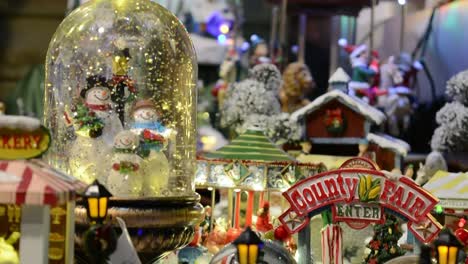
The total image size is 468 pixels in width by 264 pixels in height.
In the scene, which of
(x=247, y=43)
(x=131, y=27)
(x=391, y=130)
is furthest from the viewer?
(x=247, y=43)

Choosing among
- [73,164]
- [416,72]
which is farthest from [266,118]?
[73,164]

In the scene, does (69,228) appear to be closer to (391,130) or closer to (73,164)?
(73,164)

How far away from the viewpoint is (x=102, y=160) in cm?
411

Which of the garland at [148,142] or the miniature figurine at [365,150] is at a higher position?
the garland at [148,142]

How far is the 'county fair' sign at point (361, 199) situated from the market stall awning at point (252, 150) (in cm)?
112

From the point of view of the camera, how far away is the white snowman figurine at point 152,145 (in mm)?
4113

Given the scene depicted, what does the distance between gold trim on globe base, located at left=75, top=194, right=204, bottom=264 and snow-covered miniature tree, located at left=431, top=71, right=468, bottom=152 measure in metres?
2.69

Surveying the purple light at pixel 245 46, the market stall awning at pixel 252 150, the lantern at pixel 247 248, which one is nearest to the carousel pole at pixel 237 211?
the market stall awning at pixel 252 150

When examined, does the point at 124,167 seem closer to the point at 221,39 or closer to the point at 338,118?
the point at 338,118

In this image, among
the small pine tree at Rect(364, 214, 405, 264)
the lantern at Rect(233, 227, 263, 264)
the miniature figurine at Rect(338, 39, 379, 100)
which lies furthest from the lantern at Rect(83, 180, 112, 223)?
the miniature figurine at Rect(338, 39, 379, 100)

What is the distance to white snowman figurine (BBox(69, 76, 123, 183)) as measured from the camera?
13.5 ft

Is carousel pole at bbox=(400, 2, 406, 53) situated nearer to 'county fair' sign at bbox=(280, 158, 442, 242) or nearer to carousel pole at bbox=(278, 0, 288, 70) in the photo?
carousel pole at bbox=(278, 0, 288, 70)

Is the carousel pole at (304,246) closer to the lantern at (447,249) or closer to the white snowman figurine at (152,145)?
the white snowman figurine at (152,145)

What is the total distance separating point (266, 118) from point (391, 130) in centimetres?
123
